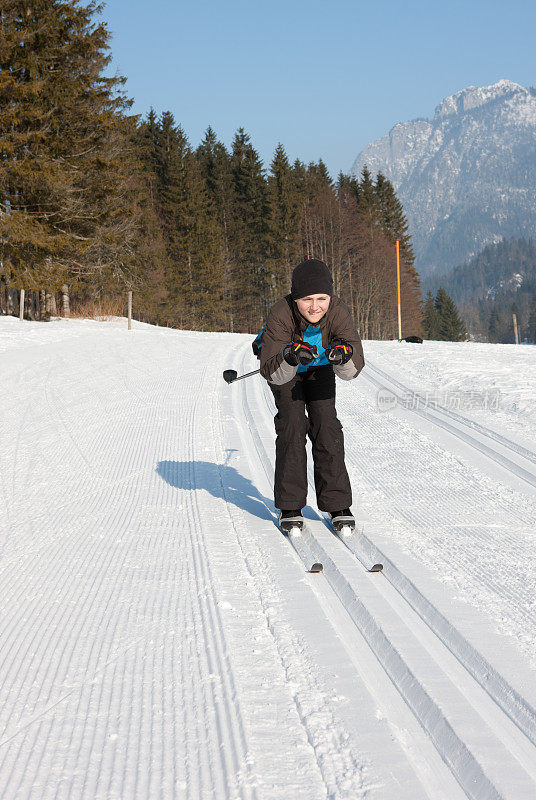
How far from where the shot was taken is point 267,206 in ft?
156

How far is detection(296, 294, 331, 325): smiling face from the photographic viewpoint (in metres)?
3.36

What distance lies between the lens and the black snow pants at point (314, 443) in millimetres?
3467

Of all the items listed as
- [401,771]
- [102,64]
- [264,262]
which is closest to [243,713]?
[401,771]

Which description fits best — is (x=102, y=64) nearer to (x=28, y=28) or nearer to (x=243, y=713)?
(x=28, y=28)

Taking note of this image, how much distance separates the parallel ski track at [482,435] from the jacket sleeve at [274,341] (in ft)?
6.26

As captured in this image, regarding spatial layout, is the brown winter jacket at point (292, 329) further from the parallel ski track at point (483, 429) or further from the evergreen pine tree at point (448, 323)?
the evergreen pine tree at point (448, 323)

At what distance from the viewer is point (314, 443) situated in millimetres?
3600

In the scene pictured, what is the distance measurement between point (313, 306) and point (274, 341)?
0.29 metres

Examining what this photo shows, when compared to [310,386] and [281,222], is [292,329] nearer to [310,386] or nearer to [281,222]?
[310,386]

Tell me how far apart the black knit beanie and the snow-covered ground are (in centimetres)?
130

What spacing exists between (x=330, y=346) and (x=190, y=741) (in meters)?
2.17

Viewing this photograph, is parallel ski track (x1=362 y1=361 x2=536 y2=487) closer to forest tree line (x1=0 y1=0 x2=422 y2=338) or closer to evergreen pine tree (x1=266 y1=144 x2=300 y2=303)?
forest tree line (x1=0 y1=0 x2=422 y2=338)

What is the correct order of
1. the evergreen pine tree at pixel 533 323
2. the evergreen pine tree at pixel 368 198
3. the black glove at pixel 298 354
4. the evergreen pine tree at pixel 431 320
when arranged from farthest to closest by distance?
the evergreen pine tree at pixel 533 323 → the evergreen pine tree at pixel 431 320 → the evergreen pine tree at pixel 368 198 → the black glove at pixel 298 354

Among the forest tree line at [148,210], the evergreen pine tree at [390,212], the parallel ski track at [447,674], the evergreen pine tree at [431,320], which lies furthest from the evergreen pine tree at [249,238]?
the parallel ski track at [447,674]
